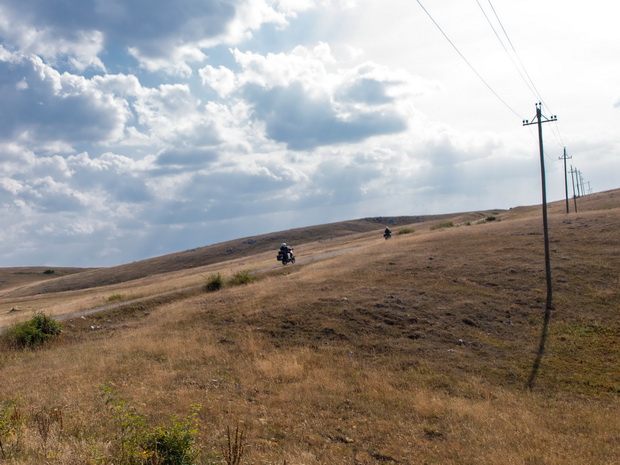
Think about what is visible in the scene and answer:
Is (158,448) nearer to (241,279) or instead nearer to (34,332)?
(34,332)

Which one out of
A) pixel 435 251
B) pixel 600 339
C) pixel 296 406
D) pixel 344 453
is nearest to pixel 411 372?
pixel 296 406

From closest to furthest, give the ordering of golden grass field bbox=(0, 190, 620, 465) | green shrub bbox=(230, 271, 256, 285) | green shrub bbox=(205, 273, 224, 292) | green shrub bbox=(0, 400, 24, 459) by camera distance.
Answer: green shrub bbox=(0, 400, 24, 459) → golden grass field bbox=(0, 190, 620, 465) → green shrub bbox=(205, 273, 224, 292) → green shrub bbox=(230, 271, 256, 285)

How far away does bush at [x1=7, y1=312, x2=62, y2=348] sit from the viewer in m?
19.9

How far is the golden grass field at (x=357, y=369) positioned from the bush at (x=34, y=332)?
639 millimetres

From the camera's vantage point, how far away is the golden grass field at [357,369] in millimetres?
9883

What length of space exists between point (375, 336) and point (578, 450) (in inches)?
374

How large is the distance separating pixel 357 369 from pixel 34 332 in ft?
48.0

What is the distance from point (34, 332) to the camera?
20.0m

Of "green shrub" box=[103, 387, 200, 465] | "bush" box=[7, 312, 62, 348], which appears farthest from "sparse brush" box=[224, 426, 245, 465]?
"bush" box=[7, 312, 62, 348]

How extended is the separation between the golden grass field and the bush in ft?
2.10

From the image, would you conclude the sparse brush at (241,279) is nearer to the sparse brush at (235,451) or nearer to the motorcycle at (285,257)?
the motorcycle at (285,257)

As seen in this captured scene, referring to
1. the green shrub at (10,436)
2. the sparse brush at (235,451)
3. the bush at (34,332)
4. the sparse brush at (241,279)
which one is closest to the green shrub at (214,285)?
the sparse brush at (241,279)

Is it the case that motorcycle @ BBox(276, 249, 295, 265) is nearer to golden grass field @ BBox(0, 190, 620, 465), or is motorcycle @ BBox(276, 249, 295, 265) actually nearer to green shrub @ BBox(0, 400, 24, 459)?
golden grass field @ BBox(0, 190, 620, 465)

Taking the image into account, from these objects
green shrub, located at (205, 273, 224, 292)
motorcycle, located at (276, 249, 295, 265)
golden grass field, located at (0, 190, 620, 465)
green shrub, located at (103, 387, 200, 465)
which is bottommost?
golden grass field, located at (0, 190, 620, 465)
